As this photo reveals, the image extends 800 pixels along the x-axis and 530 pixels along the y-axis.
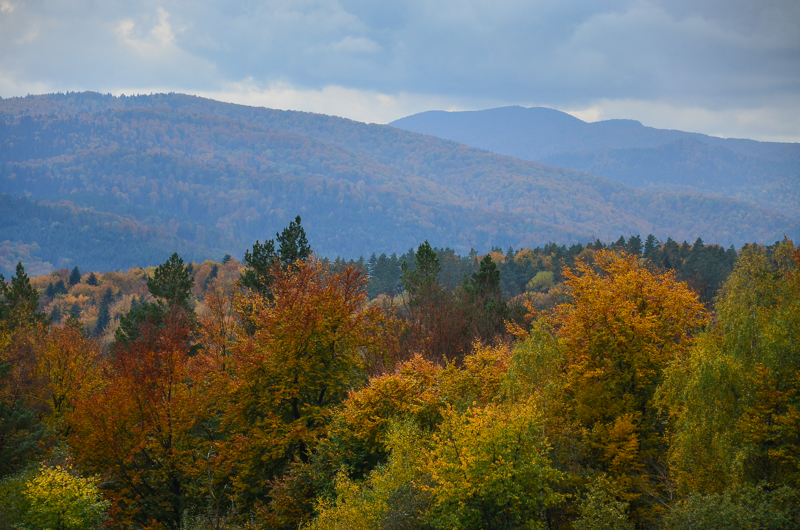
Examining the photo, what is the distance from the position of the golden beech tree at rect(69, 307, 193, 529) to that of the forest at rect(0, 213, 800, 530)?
12 centimetres

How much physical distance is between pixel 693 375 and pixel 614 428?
469 centimetres

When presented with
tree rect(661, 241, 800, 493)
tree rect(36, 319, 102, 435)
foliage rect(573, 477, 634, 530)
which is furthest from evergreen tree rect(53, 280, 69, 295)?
tree rect(661, 241, 800, 493)

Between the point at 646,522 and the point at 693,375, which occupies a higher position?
the point at 693,375

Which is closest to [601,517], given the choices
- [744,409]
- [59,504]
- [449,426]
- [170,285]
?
[449,426]

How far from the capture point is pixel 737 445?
18.3 meters

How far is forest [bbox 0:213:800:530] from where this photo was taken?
18312 millimetres

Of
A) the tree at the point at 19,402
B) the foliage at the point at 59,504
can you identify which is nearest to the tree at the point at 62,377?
the tree at the point at 19,402

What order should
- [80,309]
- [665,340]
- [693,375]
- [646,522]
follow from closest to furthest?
[693,375], [646,522], [665,340], [80,309]

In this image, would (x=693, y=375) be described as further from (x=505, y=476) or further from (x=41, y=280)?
(x=41, y=280)

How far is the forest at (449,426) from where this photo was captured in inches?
721

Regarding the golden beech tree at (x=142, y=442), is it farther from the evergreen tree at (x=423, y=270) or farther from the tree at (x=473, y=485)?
the evergreen tree at (x=423, y=270)

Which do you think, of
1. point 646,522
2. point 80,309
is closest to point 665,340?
point 646,522

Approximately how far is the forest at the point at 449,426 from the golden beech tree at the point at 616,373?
0.32ft

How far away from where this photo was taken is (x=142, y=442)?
2502cm
